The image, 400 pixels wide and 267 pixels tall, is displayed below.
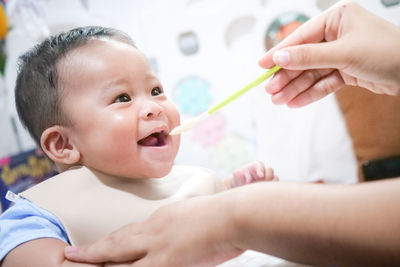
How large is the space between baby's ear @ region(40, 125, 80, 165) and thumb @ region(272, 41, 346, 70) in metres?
0.41

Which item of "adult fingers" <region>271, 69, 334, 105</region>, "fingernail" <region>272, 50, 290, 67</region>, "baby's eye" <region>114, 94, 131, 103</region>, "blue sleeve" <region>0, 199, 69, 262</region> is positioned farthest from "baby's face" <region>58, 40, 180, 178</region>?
"adult fingers" <region>271, 69, 334, 105</region>

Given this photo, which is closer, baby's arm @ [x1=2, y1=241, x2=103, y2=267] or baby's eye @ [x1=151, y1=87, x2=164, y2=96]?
baby's arm @ [x1=2, y1=241, x2=103, y2=267]

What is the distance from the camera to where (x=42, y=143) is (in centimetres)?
59

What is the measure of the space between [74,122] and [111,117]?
7 cm

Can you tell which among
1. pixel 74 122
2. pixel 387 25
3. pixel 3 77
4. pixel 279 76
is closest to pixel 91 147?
pixel 74 122

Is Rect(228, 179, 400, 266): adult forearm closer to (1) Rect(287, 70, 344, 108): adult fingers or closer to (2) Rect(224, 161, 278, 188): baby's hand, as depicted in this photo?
(2) Rect(224, 161, 278, 188): baby's hand

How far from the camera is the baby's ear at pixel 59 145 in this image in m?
0.59

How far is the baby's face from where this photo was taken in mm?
574

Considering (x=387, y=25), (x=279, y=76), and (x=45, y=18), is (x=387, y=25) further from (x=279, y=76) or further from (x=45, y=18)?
(x=45, y=18)

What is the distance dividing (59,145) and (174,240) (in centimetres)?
28

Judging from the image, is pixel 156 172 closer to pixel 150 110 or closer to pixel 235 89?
pixel 150 110

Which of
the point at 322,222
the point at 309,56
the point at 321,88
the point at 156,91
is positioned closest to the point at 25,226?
the point at 156,91

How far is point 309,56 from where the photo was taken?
658 millimetres

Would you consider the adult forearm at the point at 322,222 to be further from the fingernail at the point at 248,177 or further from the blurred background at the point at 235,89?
the blurred background at the point at 235,89
